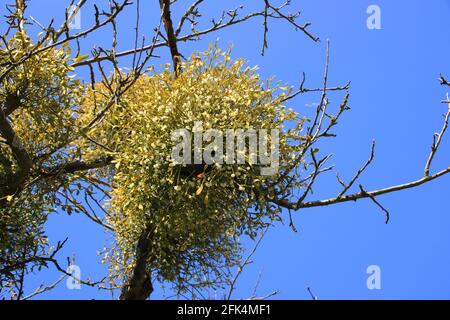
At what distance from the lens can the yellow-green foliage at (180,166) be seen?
7.98 ft

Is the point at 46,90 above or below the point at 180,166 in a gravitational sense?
above

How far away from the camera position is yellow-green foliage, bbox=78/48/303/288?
2.43m

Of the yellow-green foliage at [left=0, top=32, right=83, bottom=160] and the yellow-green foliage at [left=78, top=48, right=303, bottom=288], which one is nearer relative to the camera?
the yellow-green foliage at [left=78, top=48, right=303, bottom=288]

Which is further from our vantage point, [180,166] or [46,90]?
[46,90]

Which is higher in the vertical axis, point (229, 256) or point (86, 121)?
point (86, 121)

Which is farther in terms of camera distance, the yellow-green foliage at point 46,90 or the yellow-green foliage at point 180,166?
the yellow-green foliage at point 46,90

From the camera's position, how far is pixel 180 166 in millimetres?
2434

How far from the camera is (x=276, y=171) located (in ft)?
7.99

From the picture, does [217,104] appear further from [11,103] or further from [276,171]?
[11,103]
